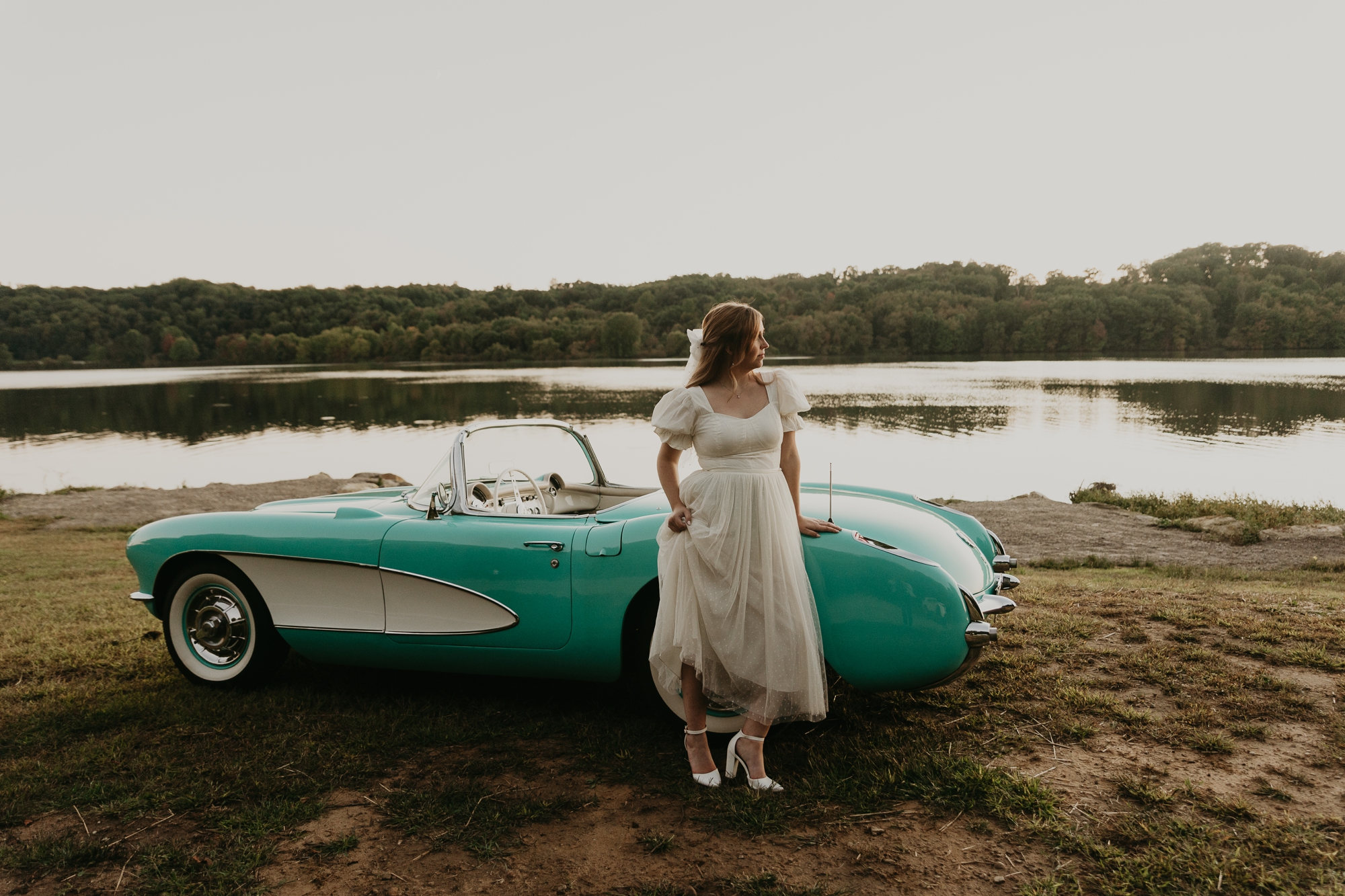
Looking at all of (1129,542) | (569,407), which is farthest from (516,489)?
(569,407)

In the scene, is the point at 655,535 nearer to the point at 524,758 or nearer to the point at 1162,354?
the point at 524,758

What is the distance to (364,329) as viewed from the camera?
94000 mm

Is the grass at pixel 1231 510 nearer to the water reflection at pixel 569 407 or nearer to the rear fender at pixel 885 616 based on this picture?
the rear fender at pixel 885 616

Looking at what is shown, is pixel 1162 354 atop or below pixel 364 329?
below

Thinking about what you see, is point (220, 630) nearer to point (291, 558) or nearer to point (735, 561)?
point (291, 558)

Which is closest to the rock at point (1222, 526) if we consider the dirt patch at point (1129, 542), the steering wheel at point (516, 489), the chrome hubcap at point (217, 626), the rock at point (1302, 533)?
the dirt patch at point (1129, 542)

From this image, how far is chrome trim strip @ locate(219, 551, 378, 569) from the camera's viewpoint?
412cm

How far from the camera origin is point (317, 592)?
4238 mm

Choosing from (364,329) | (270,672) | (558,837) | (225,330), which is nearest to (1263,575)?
(558,837)

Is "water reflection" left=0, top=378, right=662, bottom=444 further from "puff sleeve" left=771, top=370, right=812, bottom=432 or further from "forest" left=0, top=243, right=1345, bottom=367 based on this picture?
"forest" left=0, top=243, right=1345, bottom=367

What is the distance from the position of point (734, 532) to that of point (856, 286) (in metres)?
94.4

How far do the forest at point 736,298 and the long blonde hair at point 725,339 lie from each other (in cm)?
7401

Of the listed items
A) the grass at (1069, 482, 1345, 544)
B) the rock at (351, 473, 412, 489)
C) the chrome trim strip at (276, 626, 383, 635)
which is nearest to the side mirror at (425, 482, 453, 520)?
the chrome trim strip at (276, 626, 383, 635)

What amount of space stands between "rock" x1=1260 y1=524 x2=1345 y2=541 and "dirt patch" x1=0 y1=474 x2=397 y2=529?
13472 mm
